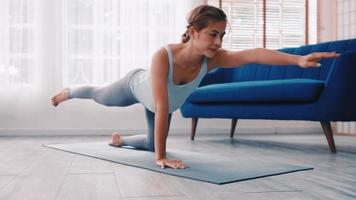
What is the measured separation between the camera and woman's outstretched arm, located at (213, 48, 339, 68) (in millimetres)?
1599

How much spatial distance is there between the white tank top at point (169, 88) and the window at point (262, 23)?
7.43 ft

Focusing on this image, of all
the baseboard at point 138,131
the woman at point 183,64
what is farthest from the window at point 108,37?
the woman at point 183,64

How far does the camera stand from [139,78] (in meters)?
2.33

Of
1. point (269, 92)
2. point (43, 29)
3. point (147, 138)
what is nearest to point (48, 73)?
point (43, 29)

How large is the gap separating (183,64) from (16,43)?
2.45m

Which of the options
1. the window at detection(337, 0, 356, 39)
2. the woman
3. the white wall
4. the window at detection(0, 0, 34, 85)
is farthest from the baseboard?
the woman

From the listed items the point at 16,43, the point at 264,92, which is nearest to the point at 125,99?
the point at 264,92

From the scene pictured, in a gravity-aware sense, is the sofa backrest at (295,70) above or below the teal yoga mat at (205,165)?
above

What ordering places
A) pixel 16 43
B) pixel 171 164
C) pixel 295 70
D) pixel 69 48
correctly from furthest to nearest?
pixel 69 48 → pixel 16 43 → pixel 295 70 → pixel 171 164

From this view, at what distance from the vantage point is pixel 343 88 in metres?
2.39

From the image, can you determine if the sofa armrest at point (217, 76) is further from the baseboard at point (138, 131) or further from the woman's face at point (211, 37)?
the woman's face at point (211, 37)

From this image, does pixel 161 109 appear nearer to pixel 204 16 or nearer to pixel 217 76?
pixel 204 16

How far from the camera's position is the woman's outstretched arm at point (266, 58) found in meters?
1.60

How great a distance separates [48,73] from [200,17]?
252 cm
